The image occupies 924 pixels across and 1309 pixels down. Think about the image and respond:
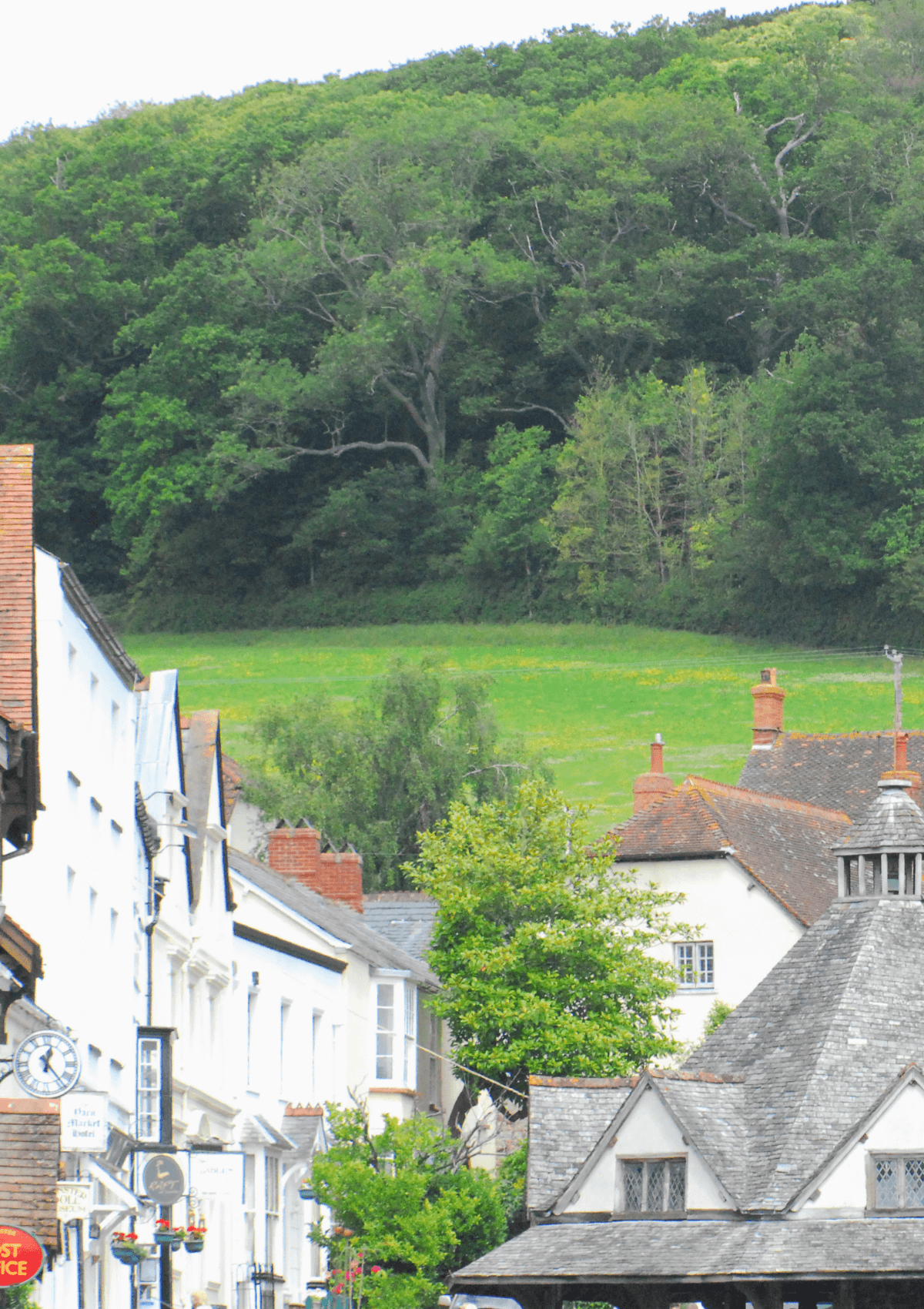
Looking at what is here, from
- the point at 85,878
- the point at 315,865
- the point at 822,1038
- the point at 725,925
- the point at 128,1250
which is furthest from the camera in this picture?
the point at 315,865

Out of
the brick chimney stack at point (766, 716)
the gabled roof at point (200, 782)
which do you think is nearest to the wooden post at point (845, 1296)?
the gabled roof at point (200, 782)

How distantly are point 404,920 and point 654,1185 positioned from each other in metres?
23.9

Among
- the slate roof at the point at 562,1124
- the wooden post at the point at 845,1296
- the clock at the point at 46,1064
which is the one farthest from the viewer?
the slate roof at the point at 562,1124

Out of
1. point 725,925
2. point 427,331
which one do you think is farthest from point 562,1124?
point 427,331

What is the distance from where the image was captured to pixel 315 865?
52.5 m

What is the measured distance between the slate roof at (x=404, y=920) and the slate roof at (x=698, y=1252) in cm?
2141

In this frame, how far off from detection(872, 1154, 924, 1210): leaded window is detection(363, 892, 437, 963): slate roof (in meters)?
22.5

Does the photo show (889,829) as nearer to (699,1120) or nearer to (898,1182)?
(699,1120)

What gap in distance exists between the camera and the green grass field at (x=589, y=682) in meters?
78.4

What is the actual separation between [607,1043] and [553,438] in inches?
3801

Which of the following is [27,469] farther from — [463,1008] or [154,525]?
[154,525]

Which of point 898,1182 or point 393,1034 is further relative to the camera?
point 393,1034

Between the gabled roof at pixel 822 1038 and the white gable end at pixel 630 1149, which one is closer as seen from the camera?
the gabled roof at pixel 822 1038

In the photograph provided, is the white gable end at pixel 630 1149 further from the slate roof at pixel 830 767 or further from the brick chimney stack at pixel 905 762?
the slate roof at pixel 830 767
